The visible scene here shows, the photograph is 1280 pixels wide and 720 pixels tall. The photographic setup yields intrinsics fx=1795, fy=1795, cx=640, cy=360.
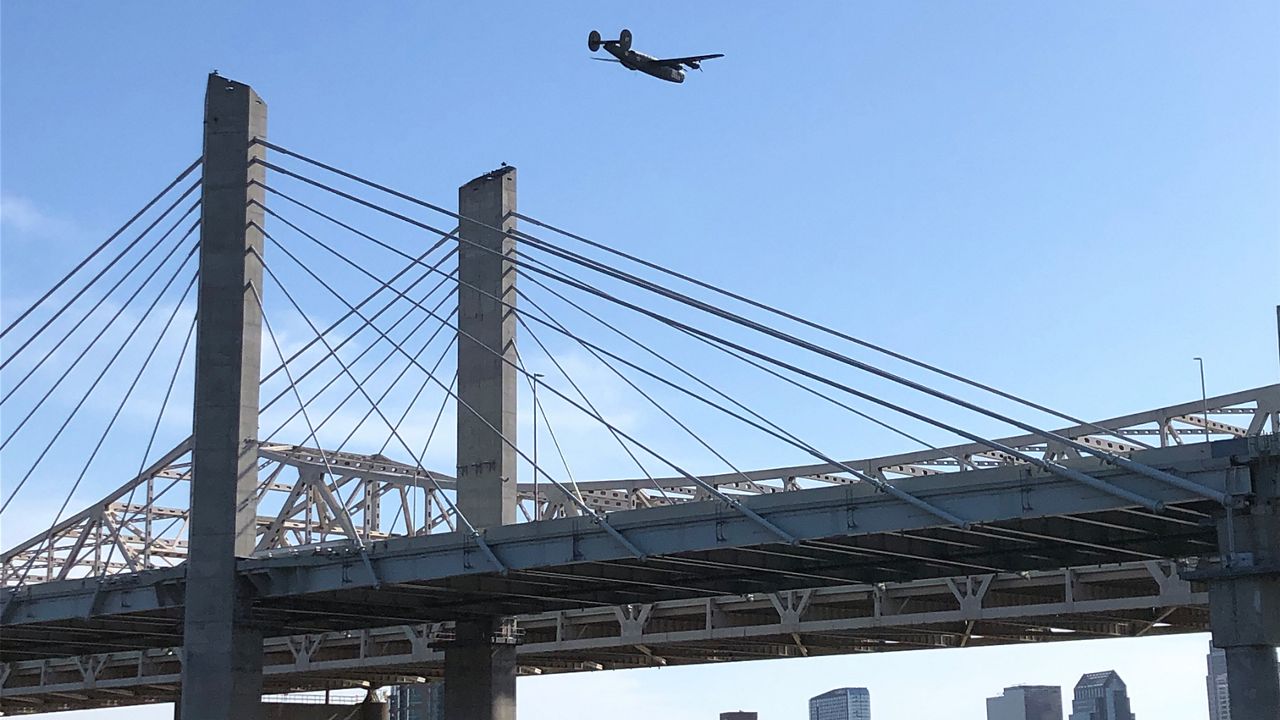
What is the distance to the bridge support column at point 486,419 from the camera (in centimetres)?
6000

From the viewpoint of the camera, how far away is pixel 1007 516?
42.3 m

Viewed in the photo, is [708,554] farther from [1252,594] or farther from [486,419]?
[1252,594]

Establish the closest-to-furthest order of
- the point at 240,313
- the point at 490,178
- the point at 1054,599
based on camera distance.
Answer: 1. the point at 240,313
2. the point at 490,178
3. the point at 1054,599

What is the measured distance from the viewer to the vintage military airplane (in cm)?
4762

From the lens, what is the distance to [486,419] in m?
60.3

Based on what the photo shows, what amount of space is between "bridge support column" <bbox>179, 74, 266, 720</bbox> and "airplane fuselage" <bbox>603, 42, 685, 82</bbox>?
1591cm

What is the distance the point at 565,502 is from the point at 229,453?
4725cm

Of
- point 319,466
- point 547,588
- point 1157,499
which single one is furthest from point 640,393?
point 319,466

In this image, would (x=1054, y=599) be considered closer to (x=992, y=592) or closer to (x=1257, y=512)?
(x=992, y=592)

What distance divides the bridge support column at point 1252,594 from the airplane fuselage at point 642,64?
748 inches

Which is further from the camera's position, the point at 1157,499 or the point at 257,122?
the point at 257,122

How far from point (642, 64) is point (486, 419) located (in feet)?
54.0

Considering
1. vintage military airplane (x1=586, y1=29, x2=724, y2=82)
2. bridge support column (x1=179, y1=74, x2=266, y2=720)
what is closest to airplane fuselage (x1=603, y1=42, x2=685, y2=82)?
vintage military airplane (x1=586, y1=29, x2=724, y2=82)

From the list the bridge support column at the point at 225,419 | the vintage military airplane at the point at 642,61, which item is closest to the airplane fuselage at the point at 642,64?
the vintage military airplane at the point at 642,61
